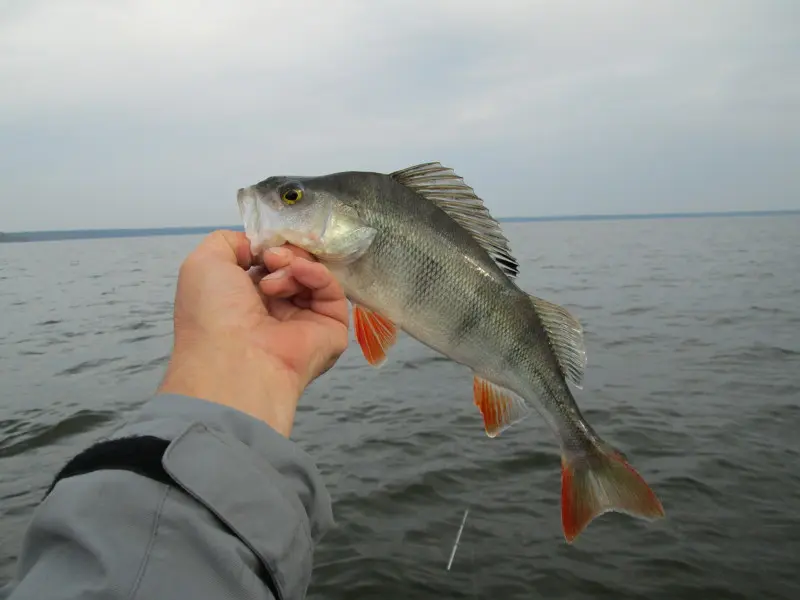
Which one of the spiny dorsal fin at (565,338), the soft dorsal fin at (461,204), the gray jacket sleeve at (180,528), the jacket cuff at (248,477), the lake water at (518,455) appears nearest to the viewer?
the gray jacket sleeve at (180,528)

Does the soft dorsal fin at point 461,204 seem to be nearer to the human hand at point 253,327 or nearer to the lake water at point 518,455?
the human hand at point 253,327

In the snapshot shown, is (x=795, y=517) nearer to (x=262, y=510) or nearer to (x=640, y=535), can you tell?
(x=640, y=535)

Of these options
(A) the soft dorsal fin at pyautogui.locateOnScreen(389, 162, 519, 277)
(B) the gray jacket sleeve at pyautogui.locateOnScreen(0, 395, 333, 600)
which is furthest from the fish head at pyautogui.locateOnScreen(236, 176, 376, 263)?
(B) the gray jacket sleeve at pyautogui.locateOnScreen(0, 395, 333, 600)

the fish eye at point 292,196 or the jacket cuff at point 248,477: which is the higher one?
the fish eye at point 292,196

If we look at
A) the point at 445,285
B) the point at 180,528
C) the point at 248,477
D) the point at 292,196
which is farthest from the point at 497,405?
the point at 180,528

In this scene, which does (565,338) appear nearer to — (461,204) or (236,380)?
(461,204)

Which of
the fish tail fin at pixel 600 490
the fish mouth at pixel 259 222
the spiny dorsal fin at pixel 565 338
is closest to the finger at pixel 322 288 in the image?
the fish mouth at pixel 259 222

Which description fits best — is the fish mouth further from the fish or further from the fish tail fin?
the fish tail fin
